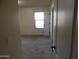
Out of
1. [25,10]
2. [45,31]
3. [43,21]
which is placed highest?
[25,10]

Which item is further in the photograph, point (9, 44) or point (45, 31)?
point (45, 31)

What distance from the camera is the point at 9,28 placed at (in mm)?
2293

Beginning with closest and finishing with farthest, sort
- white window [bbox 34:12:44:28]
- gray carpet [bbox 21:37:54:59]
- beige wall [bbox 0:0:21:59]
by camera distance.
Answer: beige wall [bbox 0:0:21:59] → gray carpet [bbox 21:37:54:59] → white window [bbox 34:12:44:28]

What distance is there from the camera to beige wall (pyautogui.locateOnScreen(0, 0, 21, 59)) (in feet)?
7.35

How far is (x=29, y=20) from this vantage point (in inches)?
419

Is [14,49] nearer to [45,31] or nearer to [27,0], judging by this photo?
[27,0]

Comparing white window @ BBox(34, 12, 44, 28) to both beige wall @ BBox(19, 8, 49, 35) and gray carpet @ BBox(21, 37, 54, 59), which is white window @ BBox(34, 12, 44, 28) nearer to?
beige wall @ BBox(19, 8, 49, 35)

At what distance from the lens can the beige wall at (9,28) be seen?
2.24 metres

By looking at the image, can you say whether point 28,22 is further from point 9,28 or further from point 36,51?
point 9,28

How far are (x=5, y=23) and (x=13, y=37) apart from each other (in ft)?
0.82

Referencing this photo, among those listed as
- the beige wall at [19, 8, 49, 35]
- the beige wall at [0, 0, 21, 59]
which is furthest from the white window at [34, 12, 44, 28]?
the beige wall at [0, 0, 21, 59]

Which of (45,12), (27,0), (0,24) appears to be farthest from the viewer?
(45,12)

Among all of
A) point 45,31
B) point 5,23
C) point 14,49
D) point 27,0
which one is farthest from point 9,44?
point 45,31

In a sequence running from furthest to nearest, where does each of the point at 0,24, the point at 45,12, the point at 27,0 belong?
the point at 45,12
the point at 27,0
the point at 0,24
